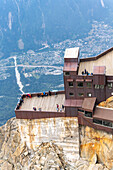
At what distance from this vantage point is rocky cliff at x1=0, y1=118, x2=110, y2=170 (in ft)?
161

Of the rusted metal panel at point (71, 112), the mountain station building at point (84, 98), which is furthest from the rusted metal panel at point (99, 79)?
the rusted metal panel at point (71, 112)

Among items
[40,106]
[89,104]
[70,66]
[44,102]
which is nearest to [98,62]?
[70,66]

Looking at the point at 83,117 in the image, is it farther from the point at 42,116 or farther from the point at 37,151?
the point at 37,151

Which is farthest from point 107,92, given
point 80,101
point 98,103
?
point 80,101

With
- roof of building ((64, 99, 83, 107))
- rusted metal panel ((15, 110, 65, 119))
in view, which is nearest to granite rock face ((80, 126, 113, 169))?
roof of building ((64, 99, 83, 107))

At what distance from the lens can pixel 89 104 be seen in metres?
48.2

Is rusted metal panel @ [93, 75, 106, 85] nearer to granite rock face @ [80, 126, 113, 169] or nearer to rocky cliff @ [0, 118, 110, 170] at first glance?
rocky cliff @ [0, 118, 110, 170]

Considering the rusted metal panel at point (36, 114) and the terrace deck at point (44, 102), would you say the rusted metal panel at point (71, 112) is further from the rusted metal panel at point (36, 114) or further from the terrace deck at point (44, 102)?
the terrace deck at point (44, 102)

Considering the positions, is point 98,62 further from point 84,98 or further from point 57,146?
point 57,146

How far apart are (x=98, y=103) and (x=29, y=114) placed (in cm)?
1850

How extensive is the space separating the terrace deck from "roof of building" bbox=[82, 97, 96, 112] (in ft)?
24.4

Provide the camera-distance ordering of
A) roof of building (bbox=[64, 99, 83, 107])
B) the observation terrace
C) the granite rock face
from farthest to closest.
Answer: the observation terrace
roof of building (bbox=[64, 99, 83, 107])
the granite rock face

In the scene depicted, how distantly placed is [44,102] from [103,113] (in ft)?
56.0

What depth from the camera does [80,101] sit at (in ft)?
166
